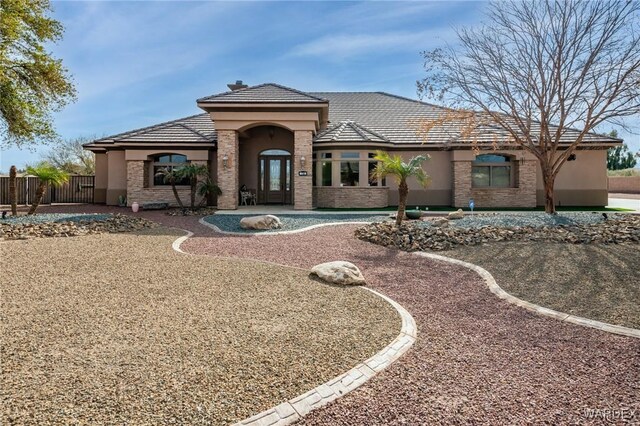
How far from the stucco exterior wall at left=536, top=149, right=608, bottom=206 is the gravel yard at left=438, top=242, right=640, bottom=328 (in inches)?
498

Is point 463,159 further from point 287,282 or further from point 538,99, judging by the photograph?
point 287,282

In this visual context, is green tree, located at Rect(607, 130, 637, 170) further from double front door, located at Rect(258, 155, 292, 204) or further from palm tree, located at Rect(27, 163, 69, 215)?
palm tree, located at Rect(27, 163, 69, 215)

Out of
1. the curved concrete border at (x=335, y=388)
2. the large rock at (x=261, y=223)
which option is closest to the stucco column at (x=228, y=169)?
the large rock at (x=261, y=223)

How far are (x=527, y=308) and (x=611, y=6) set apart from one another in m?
13.8

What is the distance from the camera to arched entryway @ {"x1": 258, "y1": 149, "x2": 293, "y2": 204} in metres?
20.9

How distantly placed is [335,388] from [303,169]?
1511 centimetres

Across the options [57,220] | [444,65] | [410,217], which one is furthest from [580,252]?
[57,220]

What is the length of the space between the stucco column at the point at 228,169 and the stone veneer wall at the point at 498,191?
37.8ft

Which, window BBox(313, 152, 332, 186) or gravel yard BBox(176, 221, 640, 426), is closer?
gravel yard BBox(176, 221, 640, 426)

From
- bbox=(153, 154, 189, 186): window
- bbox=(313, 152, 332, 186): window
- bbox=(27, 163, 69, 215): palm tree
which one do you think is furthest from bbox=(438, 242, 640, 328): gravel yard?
bbox=(153, 154, 189, 186): window

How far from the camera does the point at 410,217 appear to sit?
14102 millimetres

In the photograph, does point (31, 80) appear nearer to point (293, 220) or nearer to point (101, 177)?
point (101, 177)

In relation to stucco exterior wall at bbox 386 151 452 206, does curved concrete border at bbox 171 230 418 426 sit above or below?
below

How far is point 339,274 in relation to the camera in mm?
6117
